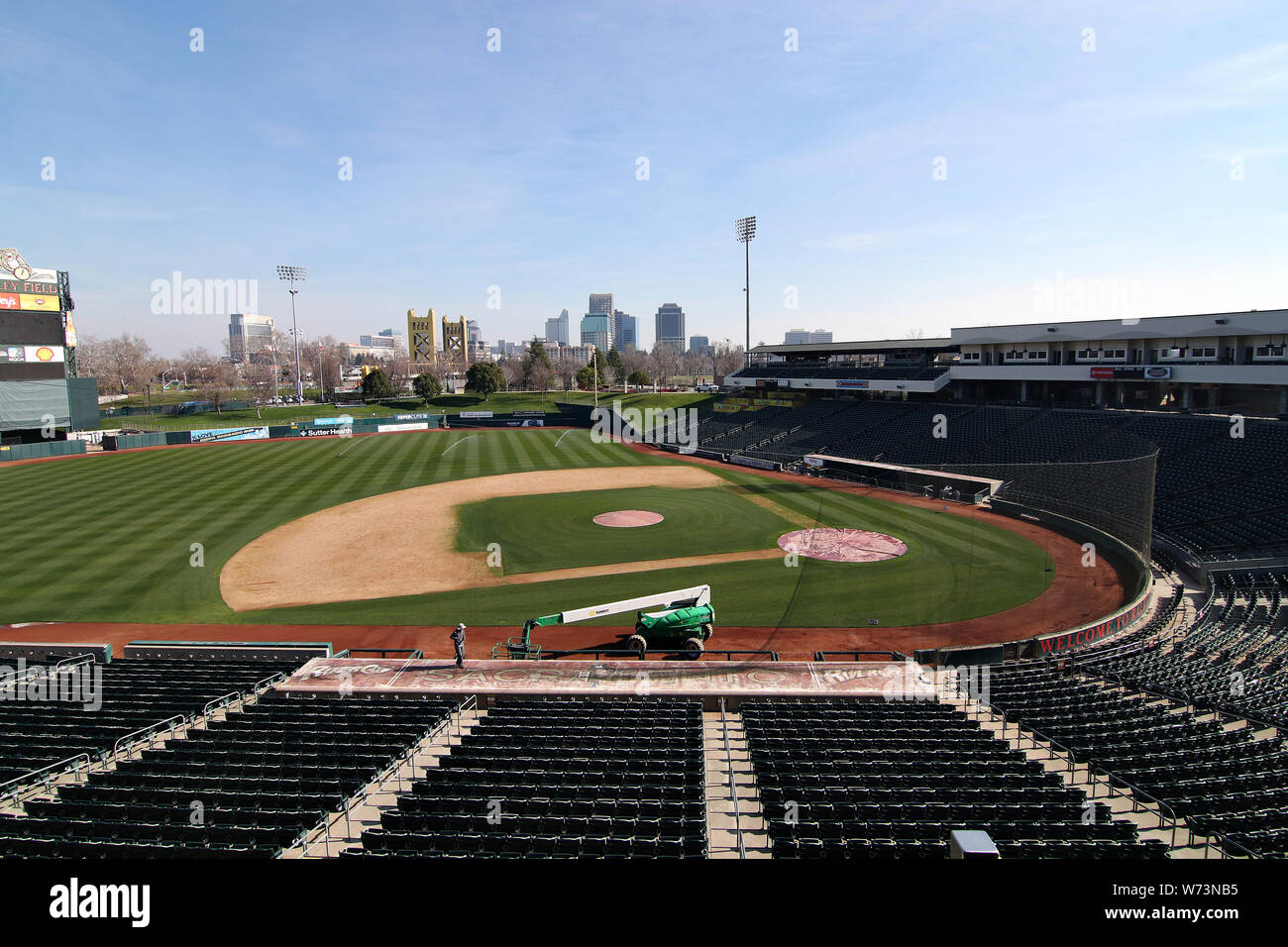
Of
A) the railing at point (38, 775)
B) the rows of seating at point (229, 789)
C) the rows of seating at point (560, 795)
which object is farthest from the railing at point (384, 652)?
the railing at point (38, 775)

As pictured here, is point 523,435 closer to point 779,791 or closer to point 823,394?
point 823,394

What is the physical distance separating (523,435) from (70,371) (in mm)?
42692

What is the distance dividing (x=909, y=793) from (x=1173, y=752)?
5.71 metres

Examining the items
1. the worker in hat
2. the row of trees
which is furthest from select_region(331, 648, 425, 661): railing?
the row of trees

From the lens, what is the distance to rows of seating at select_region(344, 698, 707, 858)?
8.95 m

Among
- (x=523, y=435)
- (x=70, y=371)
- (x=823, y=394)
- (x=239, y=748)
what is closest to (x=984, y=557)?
(x=239, y=748)

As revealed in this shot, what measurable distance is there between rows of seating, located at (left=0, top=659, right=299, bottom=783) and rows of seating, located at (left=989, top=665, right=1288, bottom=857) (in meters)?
18.4

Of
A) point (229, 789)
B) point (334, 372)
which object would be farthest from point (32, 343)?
point (334, 372)

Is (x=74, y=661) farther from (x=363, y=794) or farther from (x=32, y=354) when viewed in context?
(x=32, y=354)

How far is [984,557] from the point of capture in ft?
97.3

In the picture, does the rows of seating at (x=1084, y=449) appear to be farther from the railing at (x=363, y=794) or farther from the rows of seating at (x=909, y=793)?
the railing at (x=363, y=794)

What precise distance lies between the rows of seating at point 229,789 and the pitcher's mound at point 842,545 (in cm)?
2109
